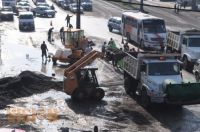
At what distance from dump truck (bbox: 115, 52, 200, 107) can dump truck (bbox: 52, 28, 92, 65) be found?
10.2 meters

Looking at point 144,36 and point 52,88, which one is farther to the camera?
point 144,36

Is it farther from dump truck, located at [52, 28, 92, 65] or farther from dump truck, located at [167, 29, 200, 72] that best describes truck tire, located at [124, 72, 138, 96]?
dump truck, located at [52, 28, 92, 65]

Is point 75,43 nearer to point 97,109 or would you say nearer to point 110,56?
point 110,56

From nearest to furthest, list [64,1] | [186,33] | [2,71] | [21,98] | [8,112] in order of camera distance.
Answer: [8,112] < [21,98] < [2,71] < [186,33] < [64,1]

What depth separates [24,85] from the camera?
95.2ft

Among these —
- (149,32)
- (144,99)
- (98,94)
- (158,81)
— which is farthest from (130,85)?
(149,32)

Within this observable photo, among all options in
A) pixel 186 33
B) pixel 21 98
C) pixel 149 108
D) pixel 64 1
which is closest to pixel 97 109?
pixel 149 108

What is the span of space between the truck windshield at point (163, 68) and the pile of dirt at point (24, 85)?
252 inches

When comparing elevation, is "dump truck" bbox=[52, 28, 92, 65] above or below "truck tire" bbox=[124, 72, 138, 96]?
below

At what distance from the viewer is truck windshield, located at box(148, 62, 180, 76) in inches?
1019

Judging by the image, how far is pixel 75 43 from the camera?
4381cm

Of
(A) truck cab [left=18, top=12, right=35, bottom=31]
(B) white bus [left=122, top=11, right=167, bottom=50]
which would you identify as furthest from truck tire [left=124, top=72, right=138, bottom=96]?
(A) truck cab [left=18, top=12, right=35, bottom=31]

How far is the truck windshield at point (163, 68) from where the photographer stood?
25.9 meters

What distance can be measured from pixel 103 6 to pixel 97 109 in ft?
209
